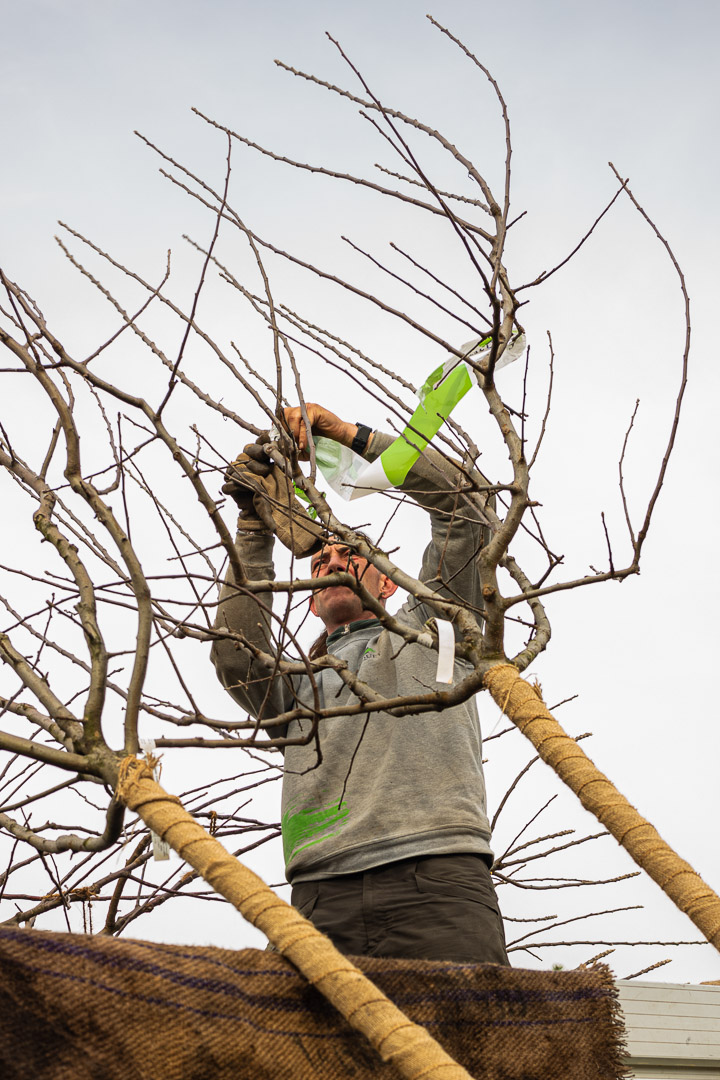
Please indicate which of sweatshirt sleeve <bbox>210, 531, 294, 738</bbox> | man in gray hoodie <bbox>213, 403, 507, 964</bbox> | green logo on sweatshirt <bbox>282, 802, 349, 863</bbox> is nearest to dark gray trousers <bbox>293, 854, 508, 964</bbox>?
man in gray hoodie <bbox>213, 403, 507, 964</bbox>

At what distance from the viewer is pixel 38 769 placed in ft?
9.37

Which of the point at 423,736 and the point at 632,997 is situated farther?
the point at 423,736

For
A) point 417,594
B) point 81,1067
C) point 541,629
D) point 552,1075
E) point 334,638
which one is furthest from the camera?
point 334,638

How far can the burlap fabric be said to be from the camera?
55.6 inches

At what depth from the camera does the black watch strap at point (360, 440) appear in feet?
9.59

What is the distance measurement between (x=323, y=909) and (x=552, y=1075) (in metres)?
0.84

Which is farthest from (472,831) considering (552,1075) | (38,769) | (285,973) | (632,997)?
(38,769)

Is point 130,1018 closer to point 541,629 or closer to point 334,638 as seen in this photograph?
point 541,629

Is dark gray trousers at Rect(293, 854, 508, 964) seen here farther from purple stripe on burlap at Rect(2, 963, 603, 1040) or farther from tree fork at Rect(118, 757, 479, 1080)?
tree fork at Rect(118, 757, 479, 1080)

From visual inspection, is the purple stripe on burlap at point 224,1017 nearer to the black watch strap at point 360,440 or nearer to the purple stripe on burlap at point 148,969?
the purple stripe on burlap at point 148,969

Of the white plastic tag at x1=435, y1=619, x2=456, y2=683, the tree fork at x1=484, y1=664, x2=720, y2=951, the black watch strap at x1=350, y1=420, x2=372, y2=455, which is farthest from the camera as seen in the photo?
the black watch strap at x1=350, y1=420, x2=372, y2=455

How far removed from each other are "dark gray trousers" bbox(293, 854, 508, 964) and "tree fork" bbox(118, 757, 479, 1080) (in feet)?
2.59

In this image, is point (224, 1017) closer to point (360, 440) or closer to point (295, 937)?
point (295, 937)

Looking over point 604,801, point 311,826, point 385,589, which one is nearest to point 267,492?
point 311,826
